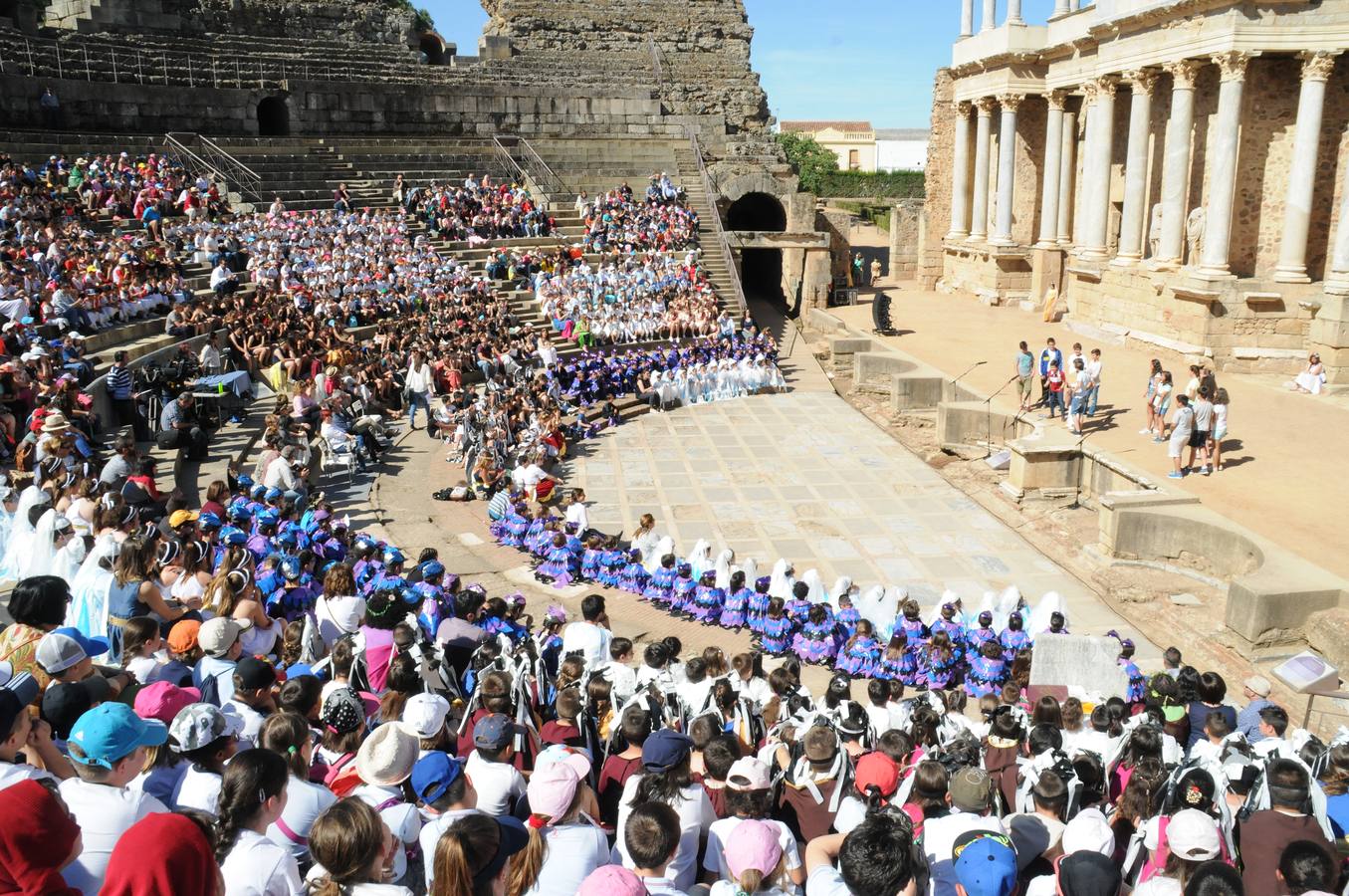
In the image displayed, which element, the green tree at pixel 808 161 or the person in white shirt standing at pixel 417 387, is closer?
the person in white shirt standing at pixel 417 387

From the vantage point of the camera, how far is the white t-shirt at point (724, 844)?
4.23 m

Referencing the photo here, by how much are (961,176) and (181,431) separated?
2857 cm

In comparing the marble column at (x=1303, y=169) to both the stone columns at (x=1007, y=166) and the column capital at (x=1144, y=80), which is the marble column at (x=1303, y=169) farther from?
the stone columns at (x=1007, y=166)

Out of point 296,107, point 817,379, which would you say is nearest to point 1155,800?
point 817,379

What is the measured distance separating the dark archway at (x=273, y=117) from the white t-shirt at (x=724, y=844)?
32.1 metres

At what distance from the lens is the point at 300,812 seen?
414 cm

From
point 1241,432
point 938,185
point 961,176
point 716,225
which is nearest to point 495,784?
point 1241,432

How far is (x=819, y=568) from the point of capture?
13.0 meters

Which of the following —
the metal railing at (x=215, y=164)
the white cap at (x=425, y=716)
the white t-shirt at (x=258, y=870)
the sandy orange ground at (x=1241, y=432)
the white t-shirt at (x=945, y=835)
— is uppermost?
the metal railing at (x=215, y=164)

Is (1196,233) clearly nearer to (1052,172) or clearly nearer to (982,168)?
(1052,172)

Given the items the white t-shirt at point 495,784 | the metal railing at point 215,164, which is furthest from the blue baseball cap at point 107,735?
the metal railing at point 215,164

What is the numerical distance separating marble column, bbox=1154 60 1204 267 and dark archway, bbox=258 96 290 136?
83.5ft

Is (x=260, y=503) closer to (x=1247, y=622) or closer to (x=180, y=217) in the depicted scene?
(x=1247, y=622)

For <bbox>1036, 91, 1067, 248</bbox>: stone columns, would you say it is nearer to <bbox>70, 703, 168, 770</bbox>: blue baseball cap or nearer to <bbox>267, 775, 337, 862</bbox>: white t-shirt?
<bbox>267, 775, 337, 862</bbox>: white t-shirt
